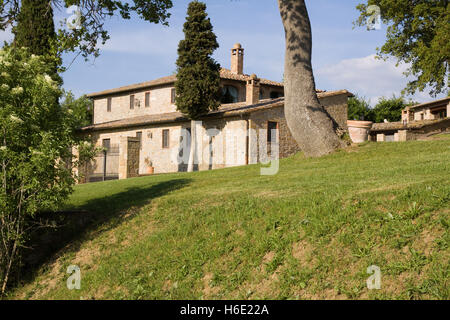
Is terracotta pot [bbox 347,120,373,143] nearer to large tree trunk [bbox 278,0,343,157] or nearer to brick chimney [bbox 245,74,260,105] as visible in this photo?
large tree trunk [bbox 278,0,343,157]

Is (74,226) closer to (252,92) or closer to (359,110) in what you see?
(252,92)

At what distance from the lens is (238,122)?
25312 millimetres

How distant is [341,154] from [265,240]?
26.1ft

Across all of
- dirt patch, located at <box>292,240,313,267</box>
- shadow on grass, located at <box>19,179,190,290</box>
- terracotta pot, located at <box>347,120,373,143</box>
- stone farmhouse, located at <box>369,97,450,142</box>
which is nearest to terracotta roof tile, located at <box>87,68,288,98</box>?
stone farmhouse, located at <box>369,97,450,142</box>

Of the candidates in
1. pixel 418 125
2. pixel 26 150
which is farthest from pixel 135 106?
pixel 26 150

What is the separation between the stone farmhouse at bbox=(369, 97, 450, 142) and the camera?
109 ft

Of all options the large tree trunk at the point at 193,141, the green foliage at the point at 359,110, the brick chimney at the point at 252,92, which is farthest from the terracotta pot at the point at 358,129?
the green foliage at the point at 359,110

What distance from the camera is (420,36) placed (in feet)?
84.7

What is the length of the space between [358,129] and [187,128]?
37.3 ft

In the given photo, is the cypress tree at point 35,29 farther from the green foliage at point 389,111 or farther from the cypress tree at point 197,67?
the green foliage at point 389,111

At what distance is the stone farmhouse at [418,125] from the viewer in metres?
33.1

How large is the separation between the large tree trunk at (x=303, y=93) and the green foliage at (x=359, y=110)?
1606 inches
